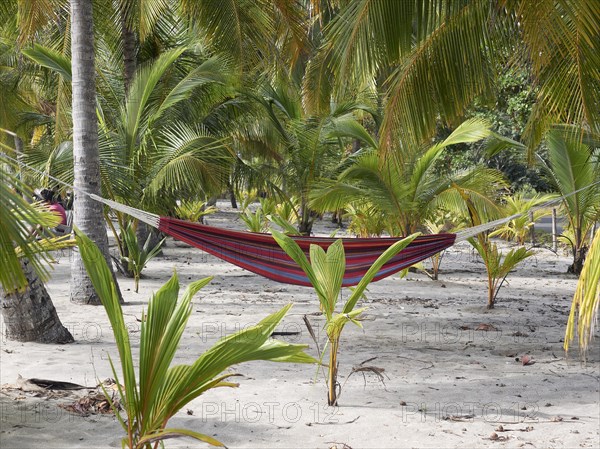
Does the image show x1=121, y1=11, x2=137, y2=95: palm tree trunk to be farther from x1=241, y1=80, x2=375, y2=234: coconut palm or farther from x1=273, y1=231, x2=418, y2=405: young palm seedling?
x1=273, y1=231, x2=418, y2=405: young palm seedling

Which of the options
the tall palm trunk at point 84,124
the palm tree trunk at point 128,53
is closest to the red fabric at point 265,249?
the tall palm trunk at point 84,124

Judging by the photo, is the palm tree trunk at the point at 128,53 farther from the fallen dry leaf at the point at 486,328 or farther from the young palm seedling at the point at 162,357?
the young palm seedling at the point at 162,357

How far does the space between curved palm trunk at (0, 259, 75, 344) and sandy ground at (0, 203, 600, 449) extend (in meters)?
0.09

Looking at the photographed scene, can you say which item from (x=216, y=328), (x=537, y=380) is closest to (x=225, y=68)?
(x=216, y=328)

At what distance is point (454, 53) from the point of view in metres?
4.46

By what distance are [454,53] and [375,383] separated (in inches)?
81.0

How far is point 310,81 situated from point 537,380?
147 inches

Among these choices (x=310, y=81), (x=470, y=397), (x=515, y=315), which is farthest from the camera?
(x=310, y=81)

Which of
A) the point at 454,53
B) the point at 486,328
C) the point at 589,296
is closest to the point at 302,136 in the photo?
the point at 486,328

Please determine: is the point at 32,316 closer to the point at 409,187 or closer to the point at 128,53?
Answer: the point at 409,187

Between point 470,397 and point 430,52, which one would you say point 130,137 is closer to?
point 430,52

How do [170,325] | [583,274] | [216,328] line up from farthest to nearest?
[216,328] → [583,274] → [170,325]

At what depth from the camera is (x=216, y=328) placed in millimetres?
5535

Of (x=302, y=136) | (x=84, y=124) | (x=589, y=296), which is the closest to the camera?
(x=589, y=296)
